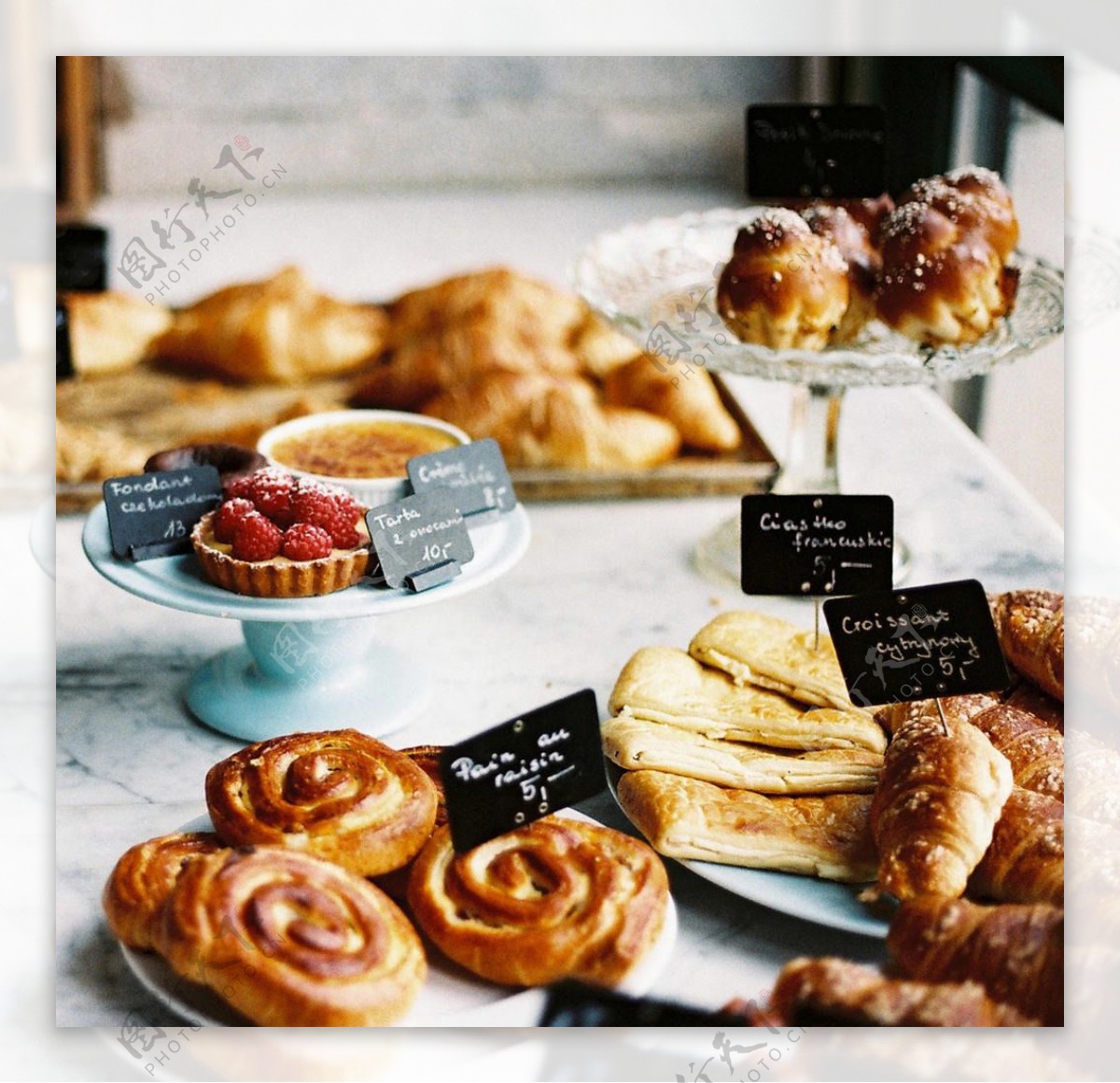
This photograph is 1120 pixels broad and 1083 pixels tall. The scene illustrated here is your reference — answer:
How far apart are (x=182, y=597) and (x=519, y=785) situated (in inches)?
16.6

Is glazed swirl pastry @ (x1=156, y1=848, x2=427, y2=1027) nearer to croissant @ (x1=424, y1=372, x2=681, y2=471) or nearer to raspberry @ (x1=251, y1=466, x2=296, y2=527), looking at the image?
raspberry @ (x1=251, y1=466, x2=296, y2=527)

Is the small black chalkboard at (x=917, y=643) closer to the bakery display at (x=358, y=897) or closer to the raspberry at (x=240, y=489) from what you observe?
the bakery display at (x=358, y=897)

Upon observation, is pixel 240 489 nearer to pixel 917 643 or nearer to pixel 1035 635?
pixel 917 643

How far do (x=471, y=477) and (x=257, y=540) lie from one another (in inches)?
11.2

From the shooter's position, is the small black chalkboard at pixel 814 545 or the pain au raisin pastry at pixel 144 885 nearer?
the pain au raisin pastry at pixel 144 885

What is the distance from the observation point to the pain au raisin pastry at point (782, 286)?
1.79 meters

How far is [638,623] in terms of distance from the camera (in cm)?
182

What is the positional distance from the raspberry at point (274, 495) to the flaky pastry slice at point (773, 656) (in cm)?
46

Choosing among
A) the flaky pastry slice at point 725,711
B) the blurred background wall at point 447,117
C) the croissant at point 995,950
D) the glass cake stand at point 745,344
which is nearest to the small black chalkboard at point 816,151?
the glass cake stand at point 745,344

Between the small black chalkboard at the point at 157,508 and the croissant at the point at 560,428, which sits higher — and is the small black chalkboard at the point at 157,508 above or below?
above

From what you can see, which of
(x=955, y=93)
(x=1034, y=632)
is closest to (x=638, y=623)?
(x=1034, y=632)

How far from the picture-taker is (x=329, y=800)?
4.01 feet

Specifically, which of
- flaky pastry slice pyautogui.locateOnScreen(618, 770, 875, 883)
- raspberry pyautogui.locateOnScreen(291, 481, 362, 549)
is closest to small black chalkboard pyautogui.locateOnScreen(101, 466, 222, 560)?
raspberry pyautogui.locateOnScreen(291, 481, 362, 549)

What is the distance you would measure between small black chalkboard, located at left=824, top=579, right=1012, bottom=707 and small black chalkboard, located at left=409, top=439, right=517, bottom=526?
0.42 meters
